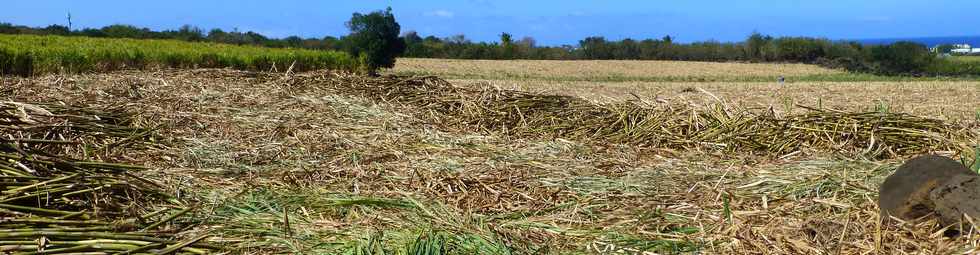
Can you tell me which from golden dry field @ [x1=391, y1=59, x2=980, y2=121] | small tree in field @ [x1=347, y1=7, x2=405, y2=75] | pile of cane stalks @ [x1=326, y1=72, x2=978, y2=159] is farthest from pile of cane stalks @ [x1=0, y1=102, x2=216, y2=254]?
small tree in field @ [x1=347, y1=7, x2=405, y2=75]

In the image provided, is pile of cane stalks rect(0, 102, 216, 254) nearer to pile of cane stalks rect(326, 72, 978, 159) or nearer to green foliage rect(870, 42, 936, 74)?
pile of cane stalks rect(326, 72, 978, 159)

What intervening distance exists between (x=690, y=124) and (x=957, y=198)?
3.13 metres

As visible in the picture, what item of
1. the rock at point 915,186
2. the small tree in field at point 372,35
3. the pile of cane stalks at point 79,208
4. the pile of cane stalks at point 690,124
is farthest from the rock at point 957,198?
the small tree in field at point 372,35

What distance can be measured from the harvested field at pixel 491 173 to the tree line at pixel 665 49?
38.6 metres

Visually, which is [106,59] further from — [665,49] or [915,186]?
[665,49]

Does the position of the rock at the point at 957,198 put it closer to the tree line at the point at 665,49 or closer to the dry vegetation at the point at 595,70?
the dry vegetation at the point at 595,70

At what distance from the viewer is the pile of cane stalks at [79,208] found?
3.29m

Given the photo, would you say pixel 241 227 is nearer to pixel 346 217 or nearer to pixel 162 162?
pixel 346 217

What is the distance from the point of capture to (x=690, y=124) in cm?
680

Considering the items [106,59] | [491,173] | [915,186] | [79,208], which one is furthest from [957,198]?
[106,59]

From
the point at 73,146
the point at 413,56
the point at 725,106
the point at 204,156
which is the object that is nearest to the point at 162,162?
the point at 204,156

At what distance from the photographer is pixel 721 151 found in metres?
6.20

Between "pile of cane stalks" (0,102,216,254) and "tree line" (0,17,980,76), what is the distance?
137 feet

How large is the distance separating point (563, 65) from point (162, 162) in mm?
42223
